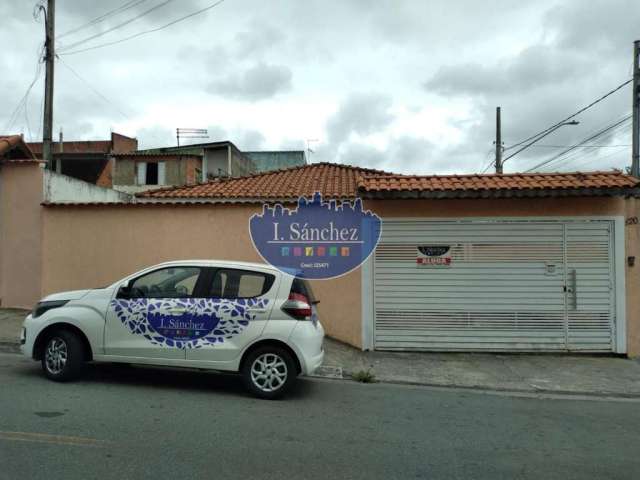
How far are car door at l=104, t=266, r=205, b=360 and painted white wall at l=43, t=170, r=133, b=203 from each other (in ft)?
18.1

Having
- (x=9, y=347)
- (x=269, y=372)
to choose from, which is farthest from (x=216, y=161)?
(x=269, y=372)

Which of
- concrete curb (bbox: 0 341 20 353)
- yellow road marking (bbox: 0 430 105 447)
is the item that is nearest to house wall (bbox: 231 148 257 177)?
concrete curb (bbox: 0 341 20 353)

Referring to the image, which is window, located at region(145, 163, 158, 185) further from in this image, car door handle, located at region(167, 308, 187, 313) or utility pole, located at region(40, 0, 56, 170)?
car door handle, located at region(167, 308, 187, 313)

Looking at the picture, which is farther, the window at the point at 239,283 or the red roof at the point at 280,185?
the red roof at the point at 280,185

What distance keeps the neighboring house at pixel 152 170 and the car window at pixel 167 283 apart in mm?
27265

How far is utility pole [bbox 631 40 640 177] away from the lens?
14.5 metres

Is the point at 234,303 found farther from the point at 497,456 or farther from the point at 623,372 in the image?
the point at 623,372

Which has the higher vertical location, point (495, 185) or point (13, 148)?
point (13, 148)

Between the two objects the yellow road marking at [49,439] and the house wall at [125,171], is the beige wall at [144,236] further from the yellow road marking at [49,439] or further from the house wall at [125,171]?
the house wall at [125,171]

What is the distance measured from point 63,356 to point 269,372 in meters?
2.51

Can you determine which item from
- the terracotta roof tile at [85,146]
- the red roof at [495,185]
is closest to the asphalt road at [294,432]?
the red roof at [495,185]

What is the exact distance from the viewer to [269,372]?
237 inches

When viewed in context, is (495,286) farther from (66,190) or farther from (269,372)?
(66,190)

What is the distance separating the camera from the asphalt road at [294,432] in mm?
3982
